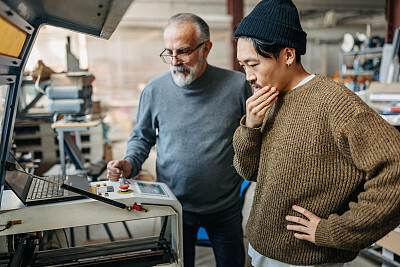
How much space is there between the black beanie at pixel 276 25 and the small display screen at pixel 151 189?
575 millimetres

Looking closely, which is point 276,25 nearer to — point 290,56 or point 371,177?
point 290,56

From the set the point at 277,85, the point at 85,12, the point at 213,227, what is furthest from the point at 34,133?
the point at 277,85

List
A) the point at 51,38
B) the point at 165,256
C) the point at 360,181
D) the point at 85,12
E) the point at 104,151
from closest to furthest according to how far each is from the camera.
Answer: the point at 360,181 → the point at 85,12 → the point at 165,256 → the point at 104,151 → the point at 51,38

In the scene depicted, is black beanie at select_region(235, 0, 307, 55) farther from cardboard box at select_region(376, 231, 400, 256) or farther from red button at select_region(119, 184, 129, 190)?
cardboard box at select_region(376, 231, 400, 256)

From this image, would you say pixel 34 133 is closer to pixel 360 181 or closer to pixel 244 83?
pixel 244 83

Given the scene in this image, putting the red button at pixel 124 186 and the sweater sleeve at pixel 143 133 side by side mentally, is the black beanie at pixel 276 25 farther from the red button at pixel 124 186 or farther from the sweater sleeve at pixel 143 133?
the sweater sleeve at pixel 143 133

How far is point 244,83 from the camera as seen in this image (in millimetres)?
1492

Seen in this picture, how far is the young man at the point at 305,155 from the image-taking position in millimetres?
731

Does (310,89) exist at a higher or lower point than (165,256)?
higher

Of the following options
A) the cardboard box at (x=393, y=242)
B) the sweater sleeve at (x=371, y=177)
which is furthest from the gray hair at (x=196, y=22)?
the cardboard box at (x=393, y=242)

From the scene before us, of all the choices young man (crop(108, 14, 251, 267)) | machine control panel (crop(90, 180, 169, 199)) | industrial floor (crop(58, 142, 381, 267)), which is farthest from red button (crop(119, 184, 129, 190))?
industrial floor (crop(58, 142, 381, 267))

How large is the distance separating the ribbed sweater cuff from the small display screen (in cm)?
53

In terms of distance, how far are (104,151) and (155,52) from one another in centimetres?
444

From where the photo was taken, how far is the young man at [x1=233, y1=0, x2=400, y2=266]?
0.73m
